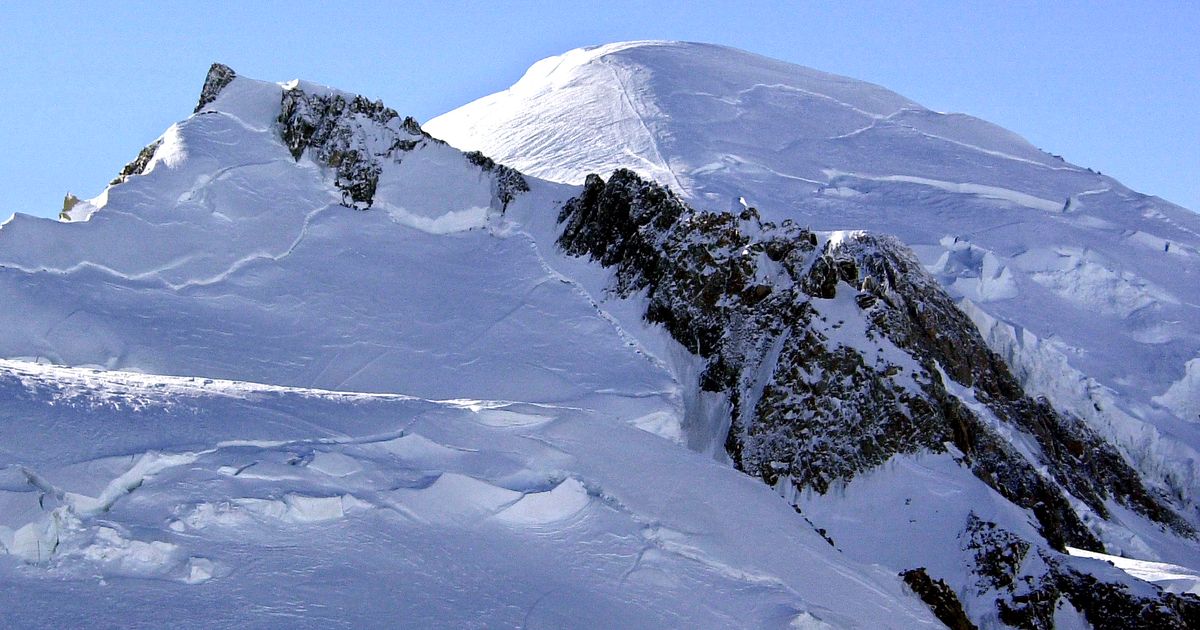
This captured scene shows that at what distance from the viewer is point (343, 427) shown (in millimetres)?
16719

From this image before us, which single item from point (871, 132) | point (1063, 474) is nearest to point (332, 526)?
point (1063, 474)

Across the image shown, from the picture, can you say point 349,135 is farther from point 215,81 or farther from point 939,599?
point 939,599

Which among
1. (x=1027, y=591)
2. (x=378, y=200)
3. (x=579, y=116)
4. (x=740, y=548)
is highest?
(x=579, y=116)

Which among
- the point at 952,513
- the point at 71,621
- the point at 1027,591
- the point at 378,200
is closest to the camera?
the point at 71,621

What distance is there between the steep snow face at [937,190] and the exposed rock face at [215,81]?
30.5 ft

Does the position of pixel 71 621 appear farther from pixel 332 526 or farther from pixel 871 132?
pixel 871 132

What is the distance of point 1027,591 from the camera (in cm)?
2003

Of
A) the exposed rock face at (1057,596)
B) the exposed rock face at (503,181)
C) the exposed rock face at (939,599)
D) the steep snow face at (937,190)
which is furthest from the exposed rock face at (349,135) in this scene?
the exposed rock face at (939,599)

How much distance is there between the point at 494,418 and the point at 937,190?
2477 centimetres

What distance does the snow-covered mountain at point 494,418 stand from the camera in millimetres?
13477

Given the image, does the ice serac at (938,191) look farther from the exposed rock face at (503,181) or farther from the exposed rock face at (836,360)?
the exposed rock face at (503,181)

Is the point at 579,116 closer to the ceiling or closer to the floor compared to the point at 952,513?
closer to the ceiling

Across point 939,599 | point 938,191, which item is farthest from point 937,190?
point 939,599

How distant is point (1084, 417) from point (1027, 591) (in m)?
9.69
